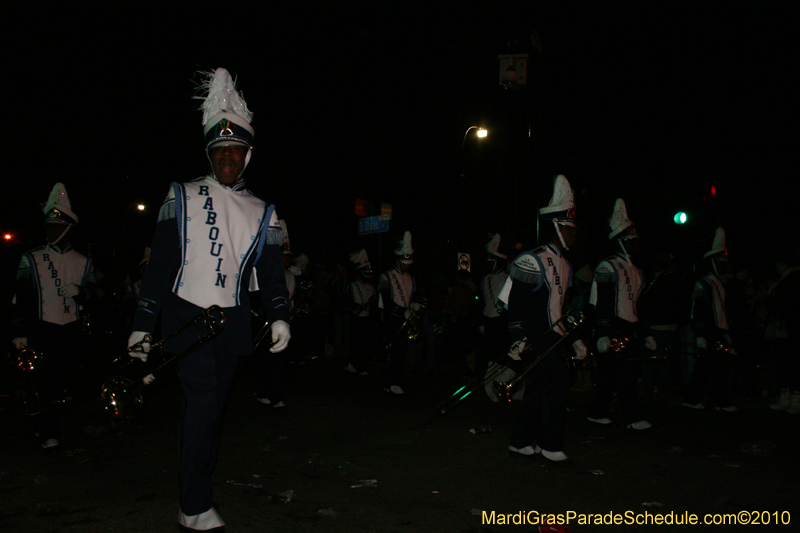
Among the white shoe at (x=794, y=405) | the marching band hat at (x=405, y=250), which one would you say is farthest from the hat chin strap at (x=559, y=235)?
the white shoe at (x=794, y=405)

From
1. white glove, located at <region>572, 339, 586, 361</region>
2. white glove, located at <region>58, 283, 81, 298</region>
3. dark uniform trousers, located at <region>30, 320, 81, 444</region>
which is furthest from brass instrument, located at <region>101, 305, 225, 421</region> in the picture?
white glove, located at <region>572, 339, 586, 361</region>

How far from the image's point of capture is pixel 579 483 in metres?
4.86

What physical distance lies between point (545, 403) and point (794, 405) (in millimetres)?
4738

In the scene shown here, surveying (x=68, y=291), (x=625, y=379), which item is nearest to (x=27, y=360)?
(x=68, y=291)

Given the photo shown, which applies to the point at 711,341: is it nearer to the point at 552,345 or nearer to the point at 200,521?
the point at 552,345

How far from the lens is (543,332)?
5637mm

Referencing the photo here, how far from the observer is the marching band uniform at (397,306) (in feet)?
31.0

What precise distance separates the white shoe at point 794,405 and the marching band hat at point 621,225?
3356 mm

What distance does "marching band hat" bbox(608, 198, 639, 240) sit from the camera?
23.4 feet

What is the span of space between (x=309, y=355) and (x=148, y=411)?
666 cm

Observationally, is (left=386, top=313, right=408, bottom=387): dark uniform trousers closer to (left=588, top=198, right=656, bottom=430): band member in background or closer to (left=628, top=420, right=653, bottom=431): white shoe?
(left=588, top=198, right=656, bottom=430): band member in background

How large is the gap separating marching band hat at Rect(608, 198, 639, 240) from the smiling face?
471 cm

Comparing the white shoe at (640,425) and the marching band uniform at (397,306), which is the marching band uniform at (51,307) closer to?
the marching band uniform at (397,306)

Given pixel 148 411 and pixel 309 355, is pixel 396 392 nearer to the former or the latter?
pixel 148 411
